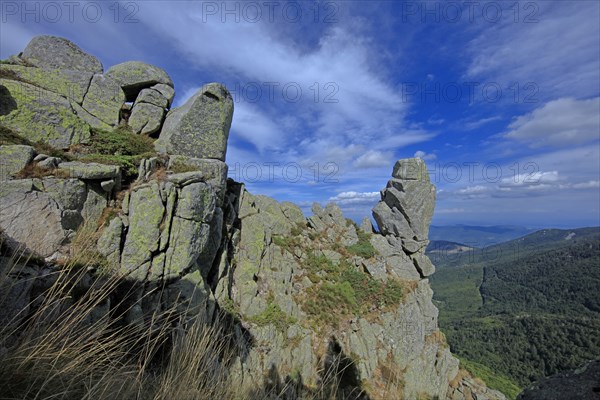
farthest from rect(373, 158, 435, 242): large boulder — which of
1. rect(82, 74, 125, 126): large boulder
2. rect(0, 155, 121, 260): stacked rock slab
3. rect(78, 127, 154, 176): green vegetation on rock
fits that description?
rect(0, 155, 121, 260): stacked rock slab

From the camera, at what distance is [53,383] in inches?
109

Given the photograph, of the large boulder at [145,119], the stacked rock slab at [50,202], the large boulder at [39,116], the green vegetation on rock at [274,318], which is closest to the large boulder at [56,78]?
the large boulder at [39,116]

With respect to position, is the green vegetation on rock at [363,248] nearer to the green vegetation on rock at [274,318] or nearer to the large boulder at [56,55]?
the green vegetation on rock at [274,318]

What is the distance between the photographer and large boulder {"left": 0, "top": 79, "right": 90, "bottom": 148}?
427 inches

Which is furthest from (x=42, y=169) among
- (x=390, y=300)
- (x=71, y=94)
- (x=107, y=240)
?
(x=390, y=300)

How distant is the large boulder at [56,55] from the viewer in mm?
14156

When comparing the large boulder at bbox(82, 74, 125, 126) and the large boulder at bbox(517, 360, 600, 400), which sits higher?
the large boulder at bbox(82, 74, 125, 126)

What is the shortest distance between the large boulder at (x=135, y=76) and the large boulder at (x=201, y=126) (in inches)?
91.9

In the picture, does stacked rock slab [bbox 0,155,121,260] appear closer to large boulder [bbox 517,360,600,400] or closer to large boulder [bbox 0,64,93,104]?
large boulder [bbox 0,64,93,104]

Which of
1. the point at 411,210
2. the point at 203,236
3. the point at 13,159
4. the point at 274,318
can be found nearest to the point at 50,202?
the point at 13,159

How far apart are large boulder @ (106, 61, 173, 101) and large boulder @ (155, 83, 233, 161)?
7.66ft

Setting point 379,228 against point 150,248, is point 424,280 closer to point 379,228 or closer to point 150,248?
point 379,228

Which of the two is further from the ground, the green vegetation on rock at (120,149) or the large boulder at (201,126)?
the large boulder at (201,126)

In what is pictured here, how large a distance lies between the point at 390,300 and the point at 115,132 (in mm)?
21313
